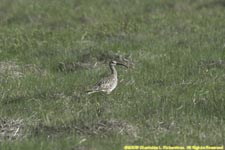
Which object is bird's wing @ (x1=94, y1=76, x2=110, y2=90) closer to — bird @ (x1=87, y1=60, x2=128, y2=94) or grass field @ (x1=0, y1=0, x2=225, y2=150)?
bird @ (x1=87, y1=60, x2=128, y2=94)

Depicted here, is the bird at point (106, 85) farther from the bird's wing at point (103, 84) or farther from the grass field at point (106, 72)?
the grass field at point (106, 72)

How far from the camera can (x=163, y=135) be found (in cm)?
921

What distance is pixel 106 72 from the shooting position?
13.5m

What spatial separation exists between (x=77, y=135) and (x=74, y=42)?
7498 mm

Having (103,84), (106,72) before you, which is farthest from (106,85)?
(106,72)

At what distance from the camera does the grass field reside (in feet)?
30.8

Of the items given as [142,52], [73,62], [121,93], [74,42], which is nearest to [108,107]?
[121,93]

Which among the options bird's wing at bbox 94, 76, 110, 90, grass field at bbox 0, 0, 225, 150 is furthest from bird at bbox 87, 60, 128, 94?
grass field at bbox 0, 0, 225, 150

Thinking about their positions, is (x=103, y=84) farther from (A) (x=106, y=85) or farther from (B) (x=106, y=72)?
(B) (x=106, y=72)

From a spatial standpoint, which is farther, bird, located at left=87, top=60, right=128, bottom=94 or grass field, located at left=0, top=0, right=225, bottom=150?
bird, located at left=87, top=60, right=128, bottom=94

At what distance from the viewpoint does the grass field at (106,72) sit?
9.39 metres

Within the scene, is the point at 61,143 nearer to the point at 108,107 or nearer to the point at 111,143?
the point at 111,143

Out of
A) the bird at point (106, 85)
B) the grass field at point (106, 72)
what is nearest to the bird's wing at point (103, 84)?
the bird at point (106, 85)

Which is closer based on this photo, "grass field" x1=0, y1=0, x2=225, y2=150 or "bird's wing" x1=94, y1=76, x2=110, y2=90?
"grass field" x1=0, y1=0, x2=225, y2=150
